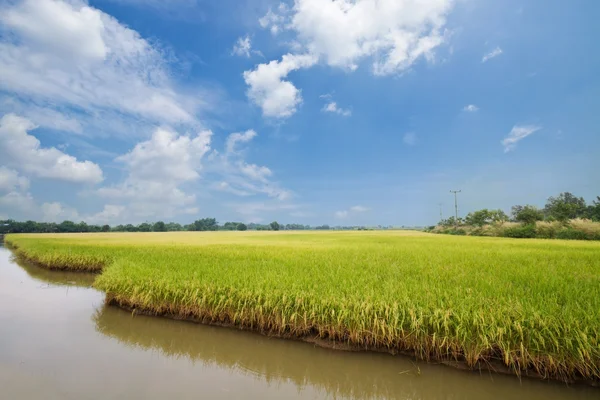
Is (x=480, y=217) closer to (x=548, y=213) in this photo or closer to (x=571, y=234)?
(x=548, y=213)

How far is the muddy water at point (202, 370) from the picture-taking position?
14.0 ft

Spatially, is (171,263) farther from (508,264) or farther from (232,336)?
(508,264)

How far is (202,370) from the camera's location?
498 centimetres

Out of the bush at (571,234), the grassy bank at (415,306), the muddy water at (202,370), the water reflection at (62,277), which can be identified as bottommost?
the muddy water at (202,370)

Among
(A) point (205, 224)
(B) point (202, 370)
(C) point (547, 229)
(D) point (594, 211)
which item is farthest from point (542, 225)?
(A) point (205, 224)

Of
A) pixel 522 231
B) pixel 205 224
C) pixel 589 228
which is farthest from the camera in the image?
pixel 205 224

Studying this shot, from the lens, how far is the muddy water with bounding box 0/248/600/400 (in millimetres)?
4270

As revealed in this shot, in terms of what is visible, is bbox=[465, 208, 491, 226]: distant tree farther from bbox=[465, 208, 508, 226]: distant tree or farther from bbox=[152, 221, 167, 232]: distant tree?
bbox=[152, 221, 167, 232]: distant tree

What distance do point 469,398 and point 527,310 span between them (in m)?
2.05

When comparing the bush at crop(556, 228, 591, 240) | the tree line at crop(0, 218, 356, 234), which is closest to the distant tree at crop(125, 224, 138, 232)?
the tree line at crop(0, 218, 356, 234)

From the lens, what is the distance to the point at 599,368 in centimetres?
431

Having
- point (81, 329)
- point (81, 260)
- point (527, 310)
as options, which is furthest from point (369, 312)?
point (81, 260)

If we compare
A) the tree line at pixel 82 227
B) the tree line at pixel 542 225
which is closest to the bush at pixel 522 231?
the tree line at pixel 542 225

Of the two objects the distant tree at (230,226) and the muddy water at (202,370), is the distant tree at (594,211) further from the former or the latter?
the distant tree at (230,226)
